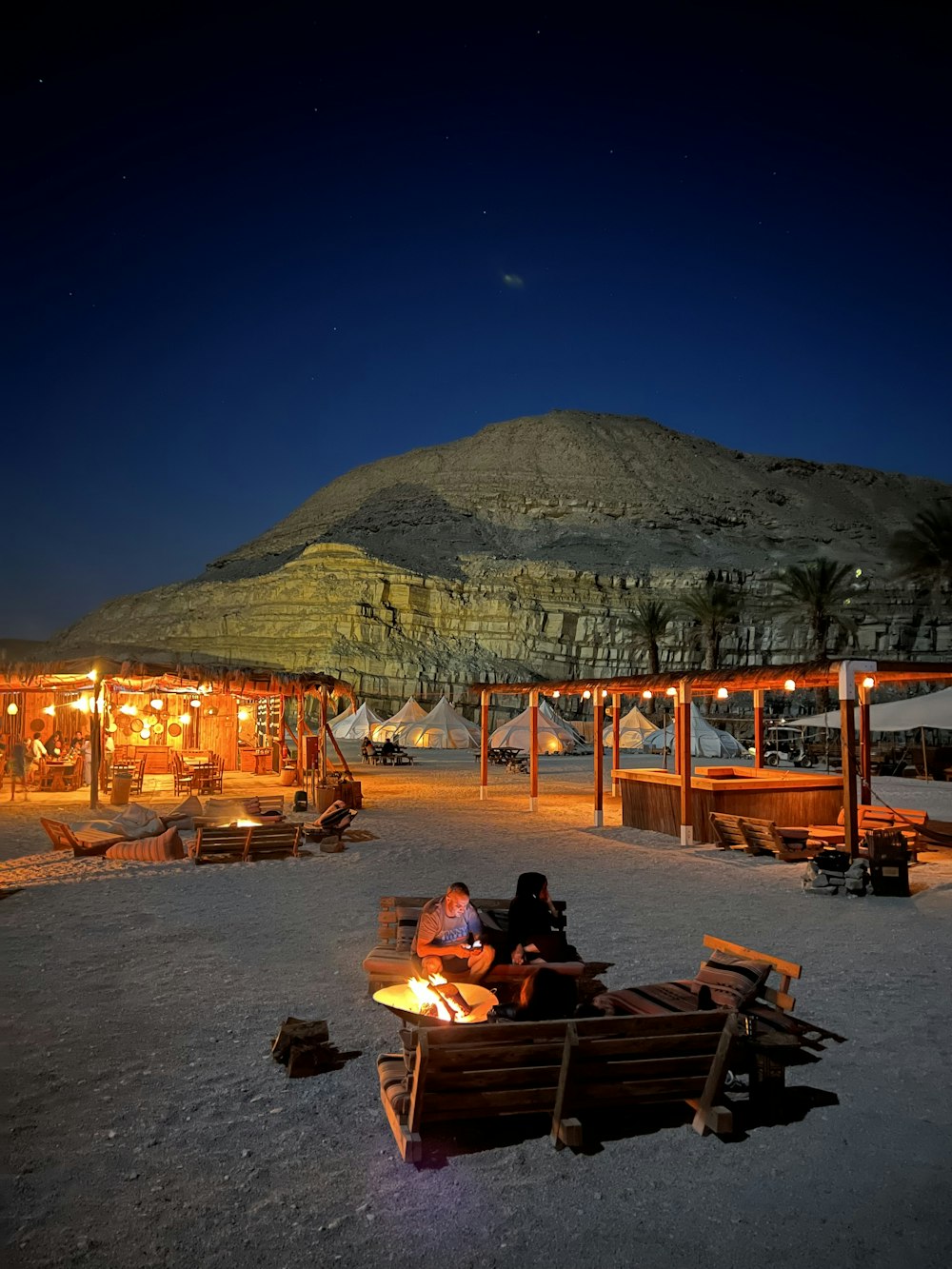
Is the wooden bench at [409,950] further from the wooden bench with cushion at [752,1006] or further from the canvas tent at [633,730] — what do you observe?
the canvas tent at [633,730]

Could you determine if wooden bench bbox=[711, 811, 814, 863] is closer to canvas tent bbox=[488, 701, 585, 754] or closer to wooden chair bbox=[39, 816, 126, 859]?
wooden chair bbox=[39, 816, 126, 859]

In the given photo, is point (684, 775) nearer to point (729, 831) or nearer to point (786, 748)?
point (729, 831)

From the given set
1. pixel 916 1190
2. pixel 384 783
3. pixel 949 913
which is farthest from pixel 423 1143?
pixel 384 783

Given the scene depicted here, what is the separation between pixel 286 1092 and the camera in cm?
483

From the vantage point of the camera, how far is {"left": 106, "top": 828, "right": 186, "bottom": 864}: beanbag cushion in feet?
42.5

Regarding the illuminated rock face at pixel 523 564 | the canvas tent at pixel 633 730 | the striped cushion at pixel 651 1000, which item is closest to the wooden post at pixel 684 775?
the striped cushion at pixel 651 1000

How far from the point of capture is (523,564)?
87.3m

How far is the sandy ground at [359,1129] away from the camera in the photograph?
3.44 metres

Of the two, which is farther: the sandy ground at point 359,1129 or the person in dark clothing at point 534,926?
the person in dark clothing at point 534,926

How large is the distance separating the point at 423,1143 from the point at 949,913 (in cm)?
805

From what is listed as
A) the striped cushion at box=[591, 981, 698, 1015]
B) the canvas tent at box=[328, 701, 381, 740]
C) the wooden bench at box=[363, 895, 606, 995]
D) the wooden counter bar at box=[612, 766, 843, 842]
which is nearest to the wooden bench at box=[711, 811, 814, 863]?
the wooden counter bar at box=[612, 766, 843, 842]

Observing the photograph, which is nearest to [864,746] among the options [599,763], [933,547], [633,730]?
[599,763]

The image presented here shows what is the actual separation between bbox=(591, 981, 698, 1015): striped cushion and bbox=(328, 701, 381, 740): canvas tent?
43.0 m

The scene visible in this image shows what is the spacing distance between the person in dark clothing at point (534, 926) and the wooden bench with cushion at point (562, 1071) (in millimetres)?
2189
